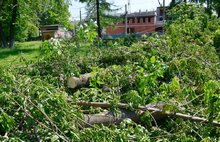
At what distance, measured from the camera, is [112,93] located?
3.93m

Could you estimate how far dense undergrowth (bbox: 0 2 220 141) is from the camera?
2619 millimetres

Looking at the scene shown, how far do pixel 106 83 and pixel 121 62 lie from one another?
1.63 meters

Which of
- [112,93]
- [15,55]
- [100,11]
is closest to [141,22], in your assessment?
[100,11]

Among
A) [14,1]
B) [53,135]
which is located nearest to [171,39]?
[53,135]

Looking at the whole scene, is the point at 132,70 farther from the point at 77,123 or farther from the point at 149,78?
the point at 77,123

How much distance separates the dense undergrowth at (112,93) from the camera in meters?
2.62

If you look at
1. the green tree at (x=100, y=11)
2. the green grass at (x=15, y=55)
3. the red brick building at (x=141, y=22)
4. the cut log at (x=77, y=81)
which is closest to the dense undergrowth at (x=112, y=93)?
the cut log at (x=77, y=81)

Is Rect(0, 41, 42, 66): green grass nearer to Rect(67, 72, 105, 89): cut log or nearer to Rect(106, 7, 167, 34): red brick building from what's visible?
Rect(67, 72, 105, 89): cut log

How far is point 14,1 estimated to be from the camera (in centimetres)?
1324

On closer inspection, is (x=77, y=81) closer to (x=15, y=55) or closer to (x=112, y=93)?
(x=112, y=93)

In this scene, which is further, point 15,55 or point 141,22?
point 141,22

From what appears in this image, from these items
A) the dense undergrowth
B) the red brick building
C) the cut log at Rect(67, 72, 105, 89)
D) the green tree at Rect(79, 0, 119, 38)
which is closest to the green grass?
the dense undergrowth

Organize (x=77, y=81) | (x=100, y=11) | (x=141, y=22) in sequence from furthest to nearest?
(x=141, y=22) → (x=100, y=11) → (x=77, y=81)

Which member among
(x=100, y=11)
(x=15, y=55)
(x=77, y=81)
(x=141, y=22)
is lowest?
(x=77, y=81)
